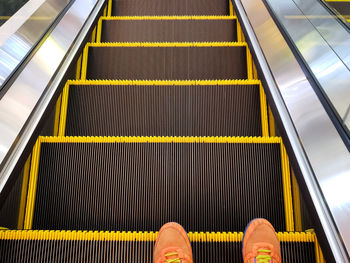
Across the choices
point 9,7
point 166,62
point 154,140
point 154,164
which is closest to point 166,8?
point 166,62

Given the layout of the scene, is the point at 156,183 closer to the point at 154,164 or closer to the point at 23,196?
the point at 154,164

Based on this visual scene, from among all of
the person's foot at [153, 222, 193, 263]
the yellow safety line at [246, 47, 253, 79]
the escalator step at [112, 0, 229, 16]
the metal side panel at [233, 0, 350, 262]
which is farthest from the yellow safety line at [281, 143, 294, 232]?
the escalator step at [112, 0, 229, 16]

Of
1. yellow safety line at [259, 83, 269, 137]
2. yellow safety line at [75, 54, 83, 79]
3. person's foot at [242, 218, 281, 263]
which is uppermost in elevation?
yellow safety line at [75, 54, 83, 79]

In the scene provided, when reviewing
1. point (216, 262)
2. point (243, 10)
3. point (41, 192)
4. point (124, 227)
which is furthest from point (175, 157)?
point (243, 10)

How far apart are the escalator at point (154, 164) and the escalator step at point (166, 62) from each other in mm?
10

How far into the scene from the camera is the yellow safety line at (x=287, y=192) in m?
2.05

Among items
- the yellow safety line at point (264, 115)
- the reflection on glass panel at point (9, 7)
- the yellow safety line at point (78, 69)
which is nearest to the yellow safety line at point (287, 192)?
the yellow safety line at point (264, 115)

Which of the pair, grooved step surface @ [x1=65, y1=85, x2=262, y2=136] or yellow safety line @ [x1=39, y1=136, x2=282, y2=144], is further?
grooved step surface @ [x1=65, y1=85, x2=262, y2=136]

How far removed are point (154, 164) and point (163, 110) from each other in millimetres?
604

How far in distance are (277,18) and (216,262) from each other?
2.24 m

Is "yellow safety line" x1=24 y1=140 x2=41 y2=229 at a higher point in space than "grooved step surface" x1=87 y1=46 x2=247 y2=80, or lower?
lower

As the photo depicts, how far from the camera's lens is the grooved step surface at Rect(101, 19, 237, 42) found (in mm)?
3688

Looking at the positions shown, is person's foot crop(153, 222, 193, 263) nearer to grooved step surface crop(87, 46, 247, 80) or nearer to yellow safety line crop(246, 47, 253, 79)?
grooved step surface crop(87, 46, 247, 80)

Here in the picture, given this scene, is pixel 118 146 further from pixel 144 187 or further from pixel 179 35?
pixel 179 35
